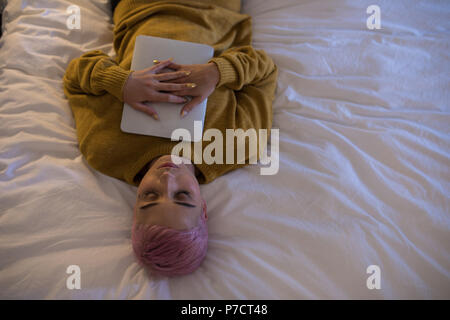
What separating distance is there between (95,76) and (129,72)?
0.10 m

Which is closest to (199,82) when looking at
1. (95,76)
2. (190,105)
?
(190,105)

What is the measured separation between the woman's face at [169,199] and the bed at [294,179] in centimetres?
11

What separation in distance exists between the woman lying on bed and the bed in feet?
0.20

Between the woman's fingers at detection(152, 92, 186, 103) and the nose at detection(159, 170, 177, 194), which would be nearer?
the nose at detection(159, 170, 177, 194)

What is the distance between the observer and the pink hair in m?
0.73

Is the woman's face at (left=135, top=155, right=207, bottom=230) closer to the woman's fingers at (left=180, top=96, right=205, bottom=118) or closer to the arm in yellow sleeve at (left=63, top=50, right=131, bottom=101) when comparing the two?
the woman's fingers at (left=180, top=96, right=205, bottom=118)

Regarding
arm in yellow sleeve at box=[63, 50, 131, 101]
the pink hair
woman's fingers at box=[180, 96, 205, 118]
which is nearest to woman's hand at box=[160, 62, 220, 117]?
woman's fingers at box=[180, 96, 205, 118]

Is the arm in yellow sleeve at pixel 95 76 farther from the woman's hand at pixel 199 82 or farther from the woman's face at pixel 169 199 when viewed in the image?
the woman's face at pixel 169 199

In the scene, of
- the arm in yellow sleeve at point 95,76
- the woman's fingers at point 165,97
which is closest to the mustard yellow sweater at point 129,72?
the arm in yellow sleeve at point 95,76

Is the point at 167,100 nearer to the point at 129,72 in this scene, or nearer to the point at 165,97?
the point at 165,97

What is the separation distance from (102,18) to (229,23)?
0.51m

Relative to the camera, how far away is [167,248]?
28.9 inches

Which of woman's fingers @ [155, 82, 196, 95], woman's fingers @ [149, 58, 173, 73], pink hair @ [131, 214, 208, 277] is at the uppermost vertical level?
woman's fingers @ [149, 58, 173, 73]
